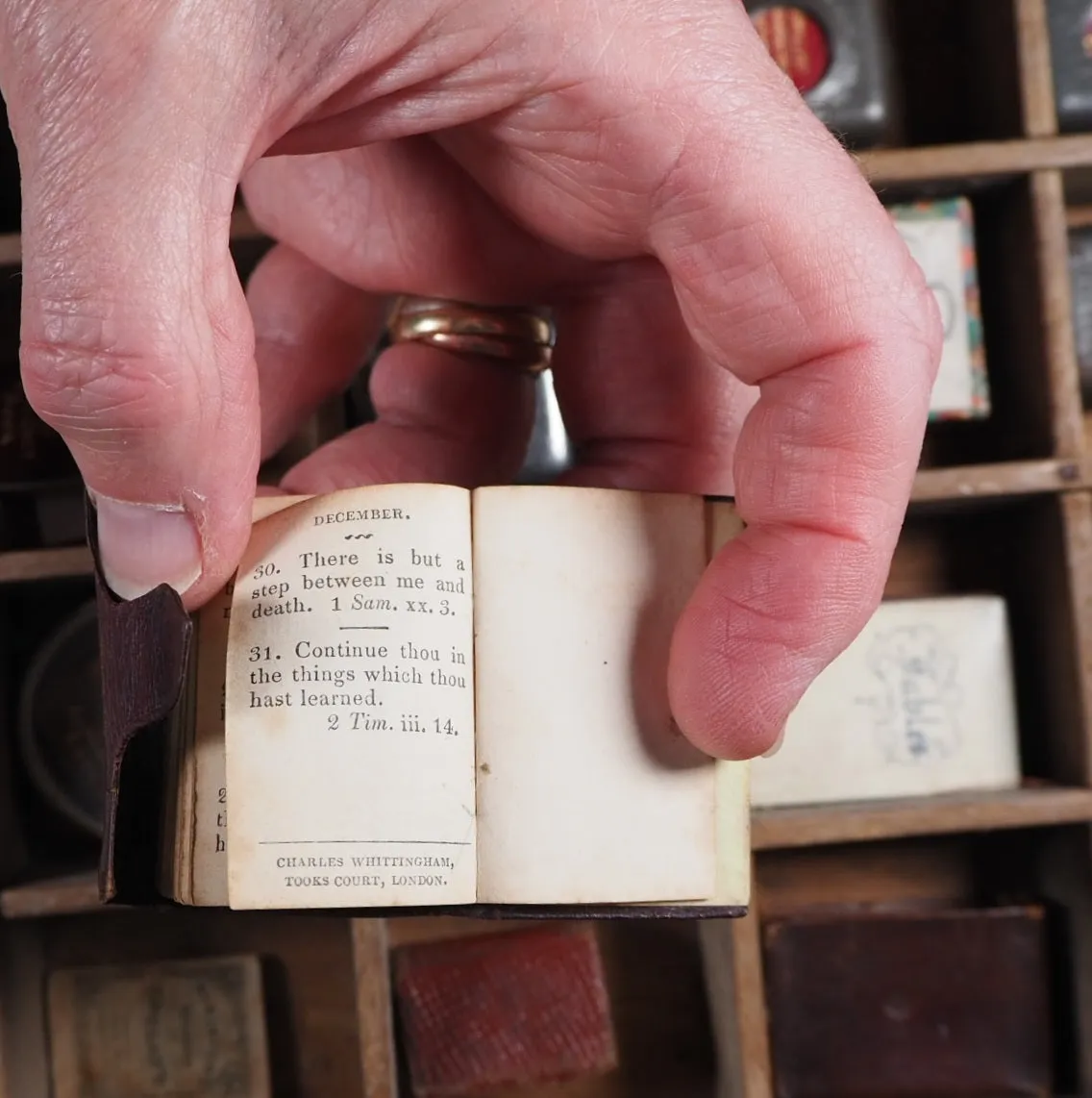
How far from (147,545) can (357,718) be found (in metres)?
0.11

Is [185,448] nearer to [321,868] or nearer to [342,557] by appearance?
[342,557]

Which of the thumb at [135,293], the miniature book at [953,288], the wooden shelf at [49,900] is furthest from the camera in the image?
the miniature book at [953,288]

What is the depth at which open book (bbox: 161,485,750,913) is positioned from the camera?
1.48 feet

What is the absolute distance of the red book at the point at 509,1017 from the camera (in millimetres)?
887

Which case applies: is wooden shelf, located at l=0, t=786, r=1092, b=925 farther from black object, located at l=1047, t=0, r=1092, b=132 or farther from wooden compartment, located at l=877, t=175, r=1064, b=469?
black object, located at l=1047, t=0, r=1092, b=132

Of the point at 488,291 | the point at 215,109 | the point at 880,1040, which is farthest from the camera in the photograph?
the point at 880,1040

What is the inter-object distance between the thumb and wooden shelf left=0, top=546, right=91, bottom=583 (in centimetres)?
41

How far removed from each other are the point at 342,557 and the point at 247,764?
0.09m

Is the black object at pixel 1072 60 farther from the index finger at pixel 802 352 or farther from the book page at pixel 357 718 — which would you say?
the book page at pixel 357 718

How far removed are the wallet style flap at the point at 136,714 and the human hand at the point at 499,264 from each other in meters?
0.02

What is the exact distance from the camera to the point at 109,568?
1.55 feet

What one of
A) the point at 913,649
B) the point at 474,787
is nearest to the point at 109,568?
the point at 474,787

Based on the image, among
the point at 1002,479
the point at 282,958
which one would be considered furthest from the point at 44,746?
the point at 1002,479

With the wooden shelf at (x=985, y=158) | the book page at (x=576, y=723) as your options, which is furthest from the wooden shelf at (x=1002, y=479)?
the book page at (x=576, y=723)
